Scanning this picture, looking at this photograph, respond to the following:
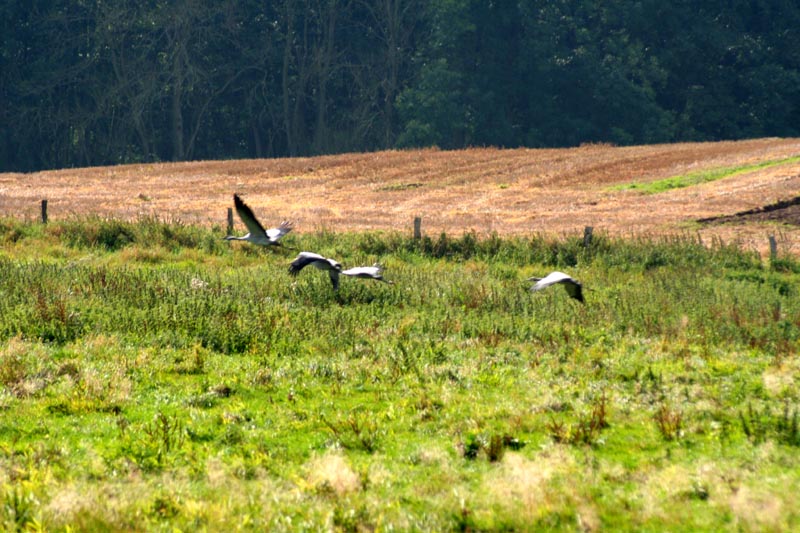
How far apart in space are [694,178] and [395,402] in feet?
111

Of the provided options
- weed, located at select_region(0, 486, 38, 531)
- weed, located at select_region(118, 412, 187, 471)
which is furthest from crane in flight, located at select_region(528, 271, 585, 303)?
weed, located at select_region(0, 486, 38, 531)

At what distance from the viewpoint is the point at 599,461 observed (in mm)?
11078

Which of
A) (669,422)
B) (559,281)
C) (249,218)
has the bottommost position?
(669,422)

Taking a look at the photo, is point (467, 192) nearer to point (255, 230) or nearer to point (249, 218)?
point (255, 230)

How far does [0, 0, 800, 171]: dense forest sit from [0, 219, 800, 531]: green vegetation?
174 feet

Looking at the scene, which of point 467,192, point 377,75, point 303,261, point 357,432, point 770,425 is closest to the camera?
point 357,432

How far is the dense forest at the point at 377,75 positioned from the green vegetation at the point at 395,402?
5296 cm

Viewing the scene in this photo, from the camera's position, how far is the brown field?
35.2 m

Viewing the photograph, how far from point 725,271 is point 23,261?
1620 centimetres

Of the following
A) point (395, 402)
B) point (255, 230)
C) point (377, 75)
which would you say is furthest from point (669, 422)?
point (377, 75)

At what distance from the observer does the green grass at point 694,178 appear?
4384cm

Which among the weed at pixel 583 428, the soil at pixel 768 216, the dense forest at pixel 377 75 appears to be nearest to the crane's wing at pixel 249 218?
the weed at pixel 583 428

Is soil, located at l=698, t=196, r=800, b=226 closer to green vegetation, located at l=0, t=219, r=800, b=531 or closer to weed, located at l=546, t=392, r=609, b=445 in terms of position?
green vegetation, located at l=0, t=219, r=800, b=531

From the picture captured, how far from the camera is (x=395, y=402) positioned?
44.2 feet
